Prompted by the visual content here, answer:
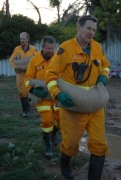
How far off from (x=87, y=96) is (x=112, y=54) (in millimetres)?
22390

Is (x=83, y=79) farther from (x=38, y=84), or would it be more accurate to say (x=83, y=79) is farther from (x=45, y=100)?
(x=45, y=100)

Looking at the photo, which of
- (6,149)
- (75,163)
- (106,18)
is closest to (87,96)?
(75,163)

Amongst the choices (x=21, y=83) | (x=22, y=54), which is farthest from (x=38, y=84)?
(x=21, y=83)

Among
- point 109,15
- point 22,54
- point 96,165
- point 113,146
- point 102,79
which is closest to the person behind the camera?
point 96,165

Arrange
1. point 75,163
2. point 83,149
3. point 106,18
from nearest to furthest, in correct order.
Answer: point 75,163
point 83,149
point 106,18

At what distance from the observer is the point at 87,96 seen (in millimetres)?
5066

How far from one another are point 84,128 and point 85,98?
1.43 ft

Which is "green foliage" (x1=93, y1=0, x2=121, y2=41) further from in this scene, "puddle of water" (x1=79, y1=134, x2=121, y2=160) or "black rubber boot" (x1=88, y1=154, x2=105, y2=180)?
"black rubber boot" (x1=88, y1=154, x2=105, y2=180)

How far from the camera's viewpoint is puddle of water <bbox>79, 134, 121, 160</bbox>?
7.19 metres

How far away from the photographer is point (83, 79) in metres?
5.20

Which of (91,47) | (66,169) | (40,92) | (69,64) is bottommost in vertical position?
(66,169)

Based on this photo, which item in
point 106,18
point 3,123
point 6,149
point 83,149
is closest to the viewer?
point 6,149

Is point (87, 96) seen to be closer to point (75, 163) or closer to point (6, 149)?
point (75, 163)

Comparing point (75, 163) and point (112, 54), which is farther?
point (112, 54)
